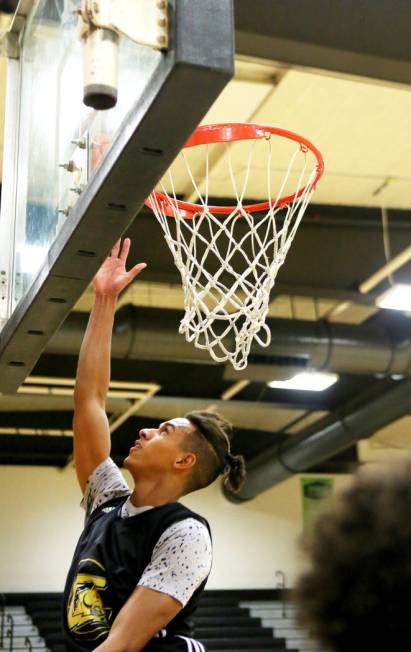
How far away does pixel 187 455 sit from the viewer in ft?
10.1

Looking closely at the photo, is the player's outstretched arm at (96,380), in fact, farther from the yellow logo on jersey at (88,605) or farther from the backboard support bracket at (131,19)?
the backboard support bracket at (131,19)

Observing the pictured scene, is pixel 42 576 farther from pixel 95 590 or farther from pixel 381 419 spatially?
pixel 95 590

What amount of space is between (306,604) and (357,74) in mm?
3382

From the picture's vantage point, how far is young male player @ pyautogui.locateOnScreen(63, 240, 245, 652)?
106 inches

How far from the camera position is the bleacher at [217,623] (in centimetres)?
1415

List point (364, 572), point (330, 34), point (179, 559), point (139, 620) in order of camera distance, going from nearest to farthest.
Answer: point (364, 572) → point (139, 620) → point (179, 559) → point (330, 34)

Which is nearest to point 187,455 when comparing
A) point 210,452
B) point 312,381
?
point 210,452

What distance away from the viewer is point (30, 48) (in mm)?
3250

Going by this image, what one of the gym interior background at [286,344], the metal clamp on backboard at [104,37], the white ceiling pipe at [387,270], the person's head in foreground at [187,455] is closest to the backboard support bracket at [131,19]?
the metal clamp on backboard at [104,37]

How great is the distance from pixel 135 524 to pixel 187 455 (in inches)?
12.1

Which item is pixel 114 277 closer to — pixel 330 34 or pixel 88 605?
pixel 88 605

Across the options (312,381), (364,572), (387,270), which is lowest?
(364,572)

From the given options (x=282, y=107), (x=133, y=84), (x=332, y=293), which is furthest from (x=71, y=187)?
(x=332, y=293)

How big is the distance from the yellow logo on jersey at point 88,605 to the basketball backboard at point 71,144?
70cm
